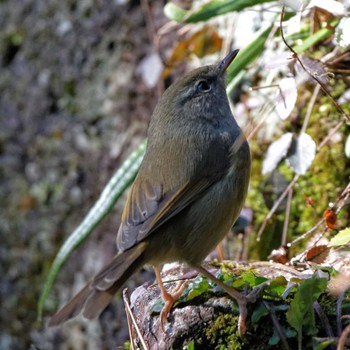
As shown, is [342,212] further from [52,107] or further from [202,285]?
[52,107]

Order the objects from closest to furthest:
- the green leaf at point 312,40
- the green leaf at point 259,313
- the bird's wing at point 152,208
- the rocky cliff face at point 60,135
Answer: the green leaf at point 259,313
the bird's wing at point 152,208
the green leaf at point 312,40
the rocky cliff face at point 60,135

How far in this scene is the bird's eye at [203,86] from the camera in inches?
129

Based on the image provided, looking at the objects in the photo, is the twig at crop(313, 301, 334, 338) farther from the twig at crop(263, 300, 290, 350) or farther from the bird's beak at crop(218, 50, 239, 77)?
the bird's beak at crop(218, 50, 239, 77)

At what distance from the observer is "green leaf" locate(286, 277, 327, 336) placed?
7.17 feet

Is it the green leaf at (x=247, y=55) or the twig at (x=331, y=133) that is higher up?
the green leaf at (x=247, y=55)

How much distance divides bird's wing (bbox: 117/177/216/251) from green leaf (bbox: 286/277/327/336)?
68 centimetres

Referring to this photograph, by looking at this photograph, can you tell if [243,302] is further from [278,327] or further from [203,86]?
[203,86]

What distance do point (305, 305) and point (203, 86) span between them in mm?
1413

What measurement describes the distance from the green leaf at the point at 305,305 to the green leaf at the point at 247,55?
5.99ft

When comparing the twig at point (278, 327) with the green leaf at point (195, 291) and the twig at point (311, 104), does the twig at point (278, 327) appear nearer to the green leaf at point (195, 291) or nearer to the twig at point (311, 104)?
the green leaf at point (195, 291)

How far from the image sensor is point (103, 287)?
2.50 m

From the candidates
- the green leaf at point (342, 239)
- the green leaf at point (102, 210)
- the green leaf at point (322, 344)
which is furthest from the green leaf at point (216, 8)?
the green leaf at point (322, 344)

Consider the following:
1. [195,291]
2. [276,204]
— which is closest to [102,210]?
[276,204]

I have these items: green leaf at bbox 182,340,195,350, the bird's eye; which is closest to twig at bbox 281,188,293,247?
the bird's eye
